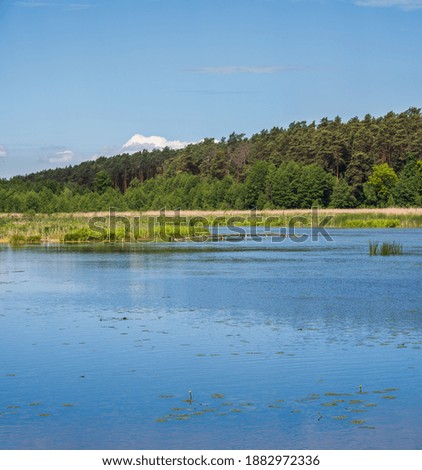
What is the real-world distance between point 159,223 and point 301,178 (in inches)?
1586

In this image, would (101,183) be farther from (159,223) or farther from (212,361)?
(212,361)

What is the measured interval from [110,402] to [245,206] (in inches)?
3615

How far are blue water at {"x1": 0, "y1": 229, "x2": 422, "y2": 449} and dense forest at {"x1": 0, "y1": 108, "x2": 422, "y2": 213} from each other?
66.1 metres

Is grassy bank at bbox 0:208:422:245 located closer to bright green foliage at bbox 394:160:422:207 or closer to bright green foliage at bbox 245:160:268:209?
bright green foliage at bbox 394:160:422:207

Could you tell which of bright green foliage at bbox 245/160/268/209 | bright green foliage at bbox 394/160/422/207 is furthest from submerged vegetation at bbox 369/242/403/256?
bright green foliage at bbox 245/160/268/209

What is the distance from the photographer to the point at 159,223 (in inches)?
2256

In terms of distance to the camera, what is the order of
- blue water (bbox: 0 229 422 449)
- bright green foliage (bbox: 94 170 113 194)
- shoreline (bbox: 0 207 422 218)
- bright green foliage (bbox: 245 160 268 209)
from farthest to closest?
bright green foliage (bbox: 94 170 113 194) → bright green foliage (bbox: 245 160 268 209) → shoreline (bbox: 0 207 422 218) → blue water (bbox: 0 229 422 449)

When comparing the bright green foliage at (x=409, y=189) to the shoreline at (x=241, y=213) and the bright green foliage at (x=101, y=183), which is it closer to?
the shoreline at (x=241, y=213)

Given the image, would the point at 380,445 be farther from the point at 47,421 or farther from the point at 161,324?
the point at 161,324

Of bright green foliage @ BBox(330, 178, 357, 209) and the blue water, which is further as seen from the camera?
bright green foliage @ BBox(330, 178, 357, 209)

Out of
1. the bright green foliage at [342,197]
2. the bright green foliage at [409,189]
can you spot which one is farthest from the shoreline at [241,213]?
the bright green foliage at [409,189]

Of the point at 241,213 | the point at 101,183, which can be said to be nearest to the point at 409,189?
the point at 241,213

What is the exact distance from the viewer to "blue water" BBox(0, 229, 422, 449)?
880 centimetres
